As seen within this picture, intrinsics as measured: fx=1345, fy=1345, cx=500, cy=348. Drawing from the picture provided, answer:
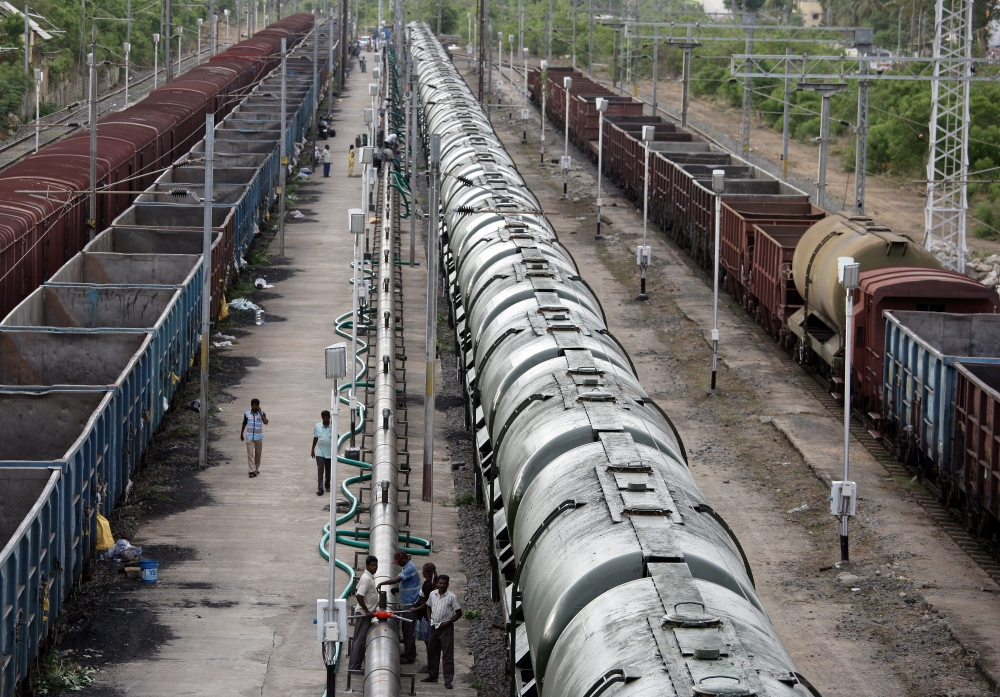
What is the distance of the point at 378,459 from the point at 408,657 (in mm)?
5171

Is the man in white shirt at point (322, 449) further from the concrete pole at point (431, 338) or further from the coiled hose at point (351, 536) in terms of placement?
the concrete pole at point (431, 338)

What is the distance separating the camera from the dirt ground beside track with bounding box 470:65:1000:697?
53.4ft

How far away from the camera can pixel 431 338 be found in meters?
22.1

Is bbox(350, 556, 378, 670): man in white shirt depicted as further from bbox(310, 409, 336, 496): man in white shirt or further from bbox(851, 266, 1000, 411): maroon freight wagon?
bbox(851, 266, 1000, 411): maroon freight wagon

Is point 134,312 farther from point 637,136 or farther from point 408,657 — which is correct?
point 637,136

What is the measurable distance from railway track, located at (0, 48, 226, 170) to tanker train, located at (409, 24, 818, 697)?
33589mm

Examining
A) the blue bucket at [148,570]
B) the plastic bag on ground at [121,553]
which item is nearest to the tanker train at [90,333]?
the plastic bag on ground at [121,553]

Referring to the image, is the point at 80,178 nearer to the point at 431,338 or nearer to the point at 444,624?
the point at 431,338

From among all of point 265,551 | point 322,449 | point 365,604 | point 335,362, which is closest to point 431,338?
point 322,449

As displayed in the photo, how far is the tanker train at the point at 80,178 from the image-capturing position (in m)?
28.5

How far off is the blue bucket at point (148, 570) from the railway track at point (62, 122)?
33.5m

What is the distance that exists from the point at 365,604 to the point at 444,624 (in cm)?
92

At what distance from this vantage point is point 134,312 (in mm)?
25859

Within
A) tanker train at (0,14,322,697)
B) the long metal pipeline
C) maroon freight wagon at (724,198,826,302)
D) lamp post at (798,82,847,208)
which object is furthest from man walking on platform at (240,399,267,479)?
lamp post at (798,82,847,208)
